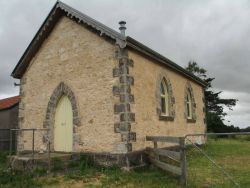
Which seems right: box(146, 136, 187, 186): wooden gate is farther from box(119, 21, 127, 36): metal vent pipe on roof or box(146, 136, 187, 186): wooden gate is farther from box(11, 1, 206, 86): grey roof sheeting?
box(119, 21, 127, 36): metal vent pipe on roof

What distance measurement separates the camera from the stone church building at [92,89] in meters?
11.8

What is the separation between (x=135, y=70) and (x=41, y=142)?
5499 mm

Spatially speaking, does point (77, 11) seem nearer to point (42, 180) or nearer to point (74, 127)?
point (74, 127)

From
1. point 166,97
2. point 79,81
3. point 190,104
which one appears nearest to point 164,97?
point 166,97

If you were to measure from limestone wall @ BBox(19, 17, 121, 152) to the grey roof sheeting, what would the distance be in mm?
285

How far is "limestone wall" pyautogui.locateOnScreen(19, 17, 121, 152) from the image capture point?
1204cm

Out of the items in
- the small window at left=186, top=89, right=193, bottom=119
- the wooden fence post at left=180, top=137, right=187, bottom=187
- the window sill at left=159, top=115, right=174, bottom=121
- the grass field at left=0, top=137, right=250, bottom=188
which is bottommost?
the grass field at left=0, top=137, right=250, bottom=188

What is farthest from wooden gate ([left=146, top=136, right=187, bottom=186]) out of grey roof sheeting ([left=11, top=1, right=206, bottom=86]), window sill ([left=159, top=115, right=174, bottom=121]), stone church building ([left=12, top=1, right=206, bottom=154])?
grey roof sheeting ([left=11, top=1, right=206, bottom=86])

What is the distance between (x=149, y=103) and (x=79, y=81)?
2.99 meters

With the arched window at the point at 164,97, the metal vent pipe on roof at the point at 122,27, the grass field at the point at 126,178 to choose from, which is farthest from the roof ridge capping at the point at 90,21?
the grass field at the point at 126,178

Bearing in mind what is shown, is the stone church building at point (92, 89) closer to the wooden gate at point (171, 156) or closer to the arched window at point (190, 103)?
the wooden gate at point (171, 156)

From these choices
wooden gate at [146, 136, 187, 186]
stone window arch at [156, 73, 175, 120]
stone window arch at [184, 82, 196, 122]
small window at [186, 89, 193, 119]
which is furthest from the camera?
small window at [186, 89, 193, 119]

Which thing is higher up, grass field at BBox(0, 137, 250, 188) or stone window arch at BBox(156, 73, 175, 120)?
stone window arch at BBox(156, 73, 175, 120)

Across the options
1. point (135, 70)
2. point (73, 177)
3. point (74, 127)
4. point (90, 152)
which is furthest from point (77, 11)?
point (73, 177)
